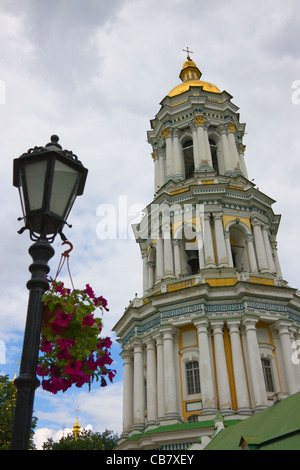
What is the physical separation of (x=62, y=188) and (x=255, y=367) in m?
18.4

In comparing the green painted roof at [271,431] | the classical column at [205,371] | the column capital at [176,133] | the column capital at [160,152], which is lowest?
the green painted roof at [271,431]

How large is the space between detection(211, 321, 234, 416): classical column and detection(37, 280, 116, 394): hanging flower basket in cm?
1665

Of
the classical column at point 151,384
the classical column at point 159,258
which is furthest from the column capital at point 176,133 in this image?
the classical column at point 151,384

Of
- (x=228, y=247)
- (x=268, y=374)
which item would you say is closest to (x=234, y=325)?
(x=268, y=374)

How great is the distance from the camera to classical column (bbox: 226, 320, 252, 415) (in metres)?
20.3

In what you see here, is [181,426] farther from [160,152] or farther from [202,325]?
[160,152]

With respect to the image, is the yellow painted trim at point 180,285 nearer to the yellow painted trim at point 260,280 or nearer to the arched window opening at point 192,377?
the yellow painted trim at point 260,280

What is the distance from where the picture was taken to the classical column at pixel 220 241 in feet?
81.5

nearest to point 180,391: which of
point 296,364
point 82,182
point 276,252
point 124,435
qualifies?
point 124,435

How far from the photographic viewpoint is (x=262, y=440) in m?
12.8

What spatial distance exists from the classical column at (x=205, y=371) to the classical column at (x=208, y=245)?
3.60m

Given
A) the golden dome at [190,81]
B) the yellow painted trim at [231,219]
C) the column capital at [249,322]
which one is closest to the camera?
the column capital at [249,322]

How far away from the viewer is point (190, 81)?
115 feet

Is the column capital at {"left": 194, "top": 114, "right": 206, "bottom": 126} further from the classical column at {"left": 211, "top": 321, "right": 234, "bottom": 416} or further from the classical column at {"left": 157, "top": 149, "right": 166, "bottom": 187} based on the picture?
the classical column at {"left": 211, "top": 321, "right": 234, "bottom": 416}
